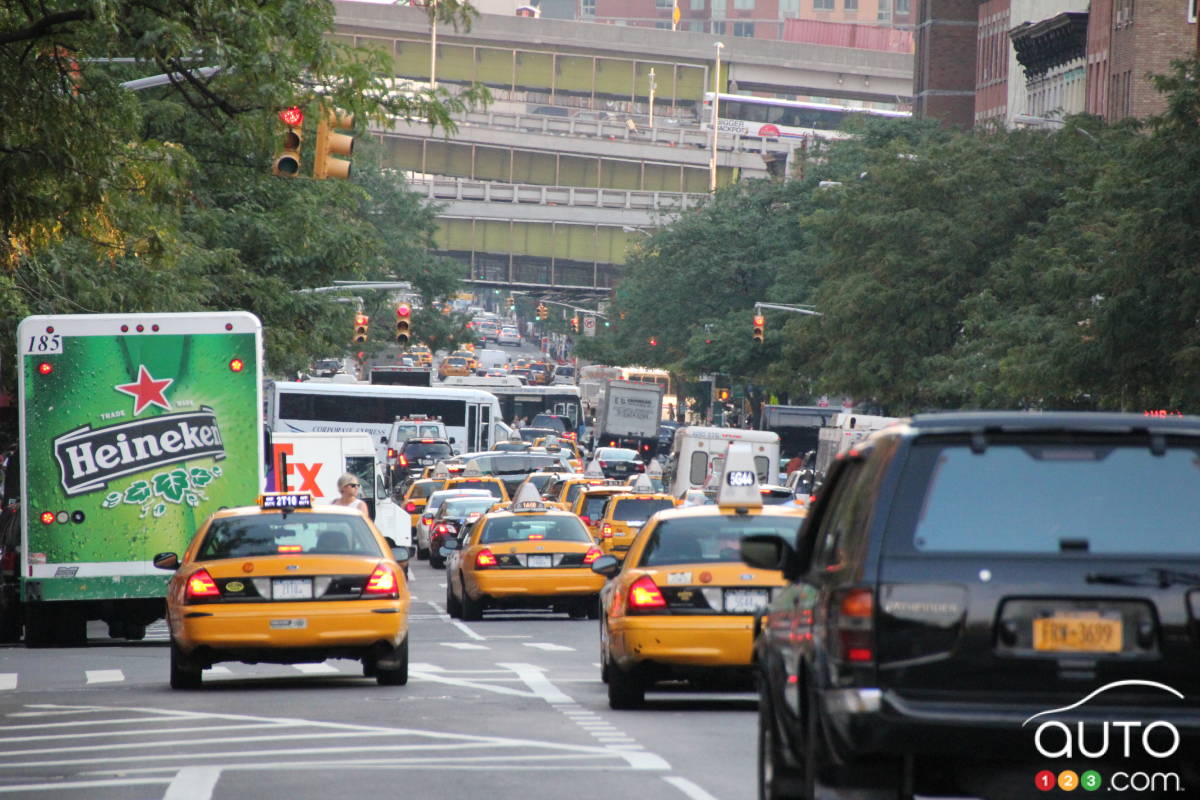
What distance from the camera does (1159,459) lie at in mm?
7824

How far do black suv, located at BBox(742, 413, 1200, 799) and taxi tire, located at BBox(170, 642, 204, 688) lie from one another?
10.9m

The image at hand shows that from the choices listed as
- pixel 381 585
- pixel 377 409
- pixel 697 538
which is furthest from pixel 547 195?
pixel 697 538

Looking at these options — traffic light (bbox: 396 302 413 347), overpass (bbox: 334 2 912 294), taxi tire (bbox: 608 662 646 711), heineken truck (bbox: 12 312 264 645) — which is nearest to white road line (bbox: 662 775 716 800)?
taxi tire (bbox: 608 662 646 711)

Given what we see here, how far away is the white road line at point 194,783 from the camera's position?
11.4m

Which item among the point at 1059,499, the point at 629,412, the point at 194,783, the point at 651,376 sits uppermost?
the point at 1059,499

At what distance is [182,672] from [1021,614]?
1170 centimetres

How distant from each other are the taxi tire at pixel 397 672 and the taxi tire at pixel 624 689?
2.22m

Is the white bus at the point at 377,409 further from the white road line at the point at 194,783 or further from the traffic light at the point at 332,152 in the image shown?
the white road line at the point at 194,783

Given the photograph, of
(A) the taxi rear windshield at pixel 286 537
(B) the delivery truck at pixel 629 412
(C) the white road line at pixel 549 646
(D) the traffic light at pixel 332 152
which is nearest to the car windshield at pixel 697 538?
(A) the taxi rear windshield at pixel 286 537

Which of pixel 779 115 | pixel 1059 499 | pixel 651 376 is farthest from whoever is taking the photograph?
pixel 779 115

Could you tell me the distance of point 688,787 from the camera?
11.6 m

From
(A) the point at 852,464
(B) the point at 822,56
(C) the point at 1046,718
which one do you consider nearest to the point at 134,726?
(A) the point at 852,464

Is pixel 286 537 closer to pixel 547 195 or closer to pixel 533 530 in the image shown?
pixel 533 530

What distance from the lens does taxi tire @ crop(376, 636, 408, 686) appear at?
1811 centimetres
